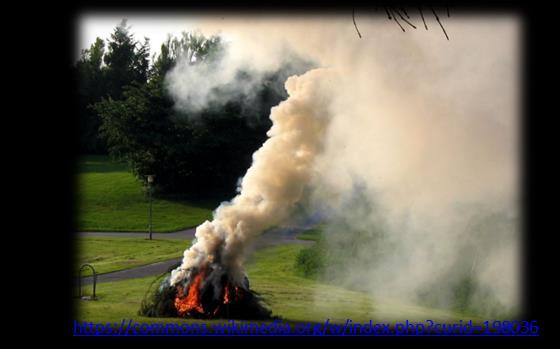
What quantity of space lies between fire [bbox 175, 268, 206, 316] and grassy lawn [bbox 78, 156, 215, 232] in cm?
2401

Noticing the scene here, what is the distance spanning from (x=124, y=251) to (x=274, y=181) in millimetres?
18552

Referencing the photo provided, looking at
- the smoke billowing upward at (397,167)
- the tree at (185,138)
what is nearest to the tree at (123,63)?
the tree at (185,138)

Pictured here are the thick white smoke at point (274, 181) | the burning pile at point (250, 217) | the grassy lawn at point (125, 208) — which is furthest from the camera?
the grassy lawn at point (125, 208)

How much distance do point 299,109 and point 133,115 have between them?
1425 inches

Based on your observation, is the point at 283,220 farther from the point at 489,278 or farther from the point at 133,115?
the point at 133,115

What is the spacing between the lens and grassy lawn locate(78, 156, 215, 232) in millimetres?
45406

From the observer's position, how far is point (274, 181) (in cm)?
1786

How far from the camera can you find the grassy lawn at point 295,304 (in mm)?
16672

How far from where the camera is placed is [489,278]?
1970cm

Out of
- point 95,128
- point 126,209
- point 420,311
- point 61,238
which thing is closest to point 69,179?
point 61,238

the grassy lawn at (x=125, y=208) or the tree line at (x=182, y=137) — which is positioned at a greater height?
the tree line at (x=182, y=137)

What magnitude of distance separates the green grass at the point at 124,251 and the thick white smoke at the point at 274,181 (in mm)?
11351

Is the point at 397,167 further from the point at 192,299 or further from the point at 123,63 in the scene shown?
the point at 123,63

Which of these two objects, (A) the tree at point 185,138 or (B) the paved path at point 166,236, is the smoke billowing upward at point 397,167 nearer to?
(B) the paved path at point 166,236
